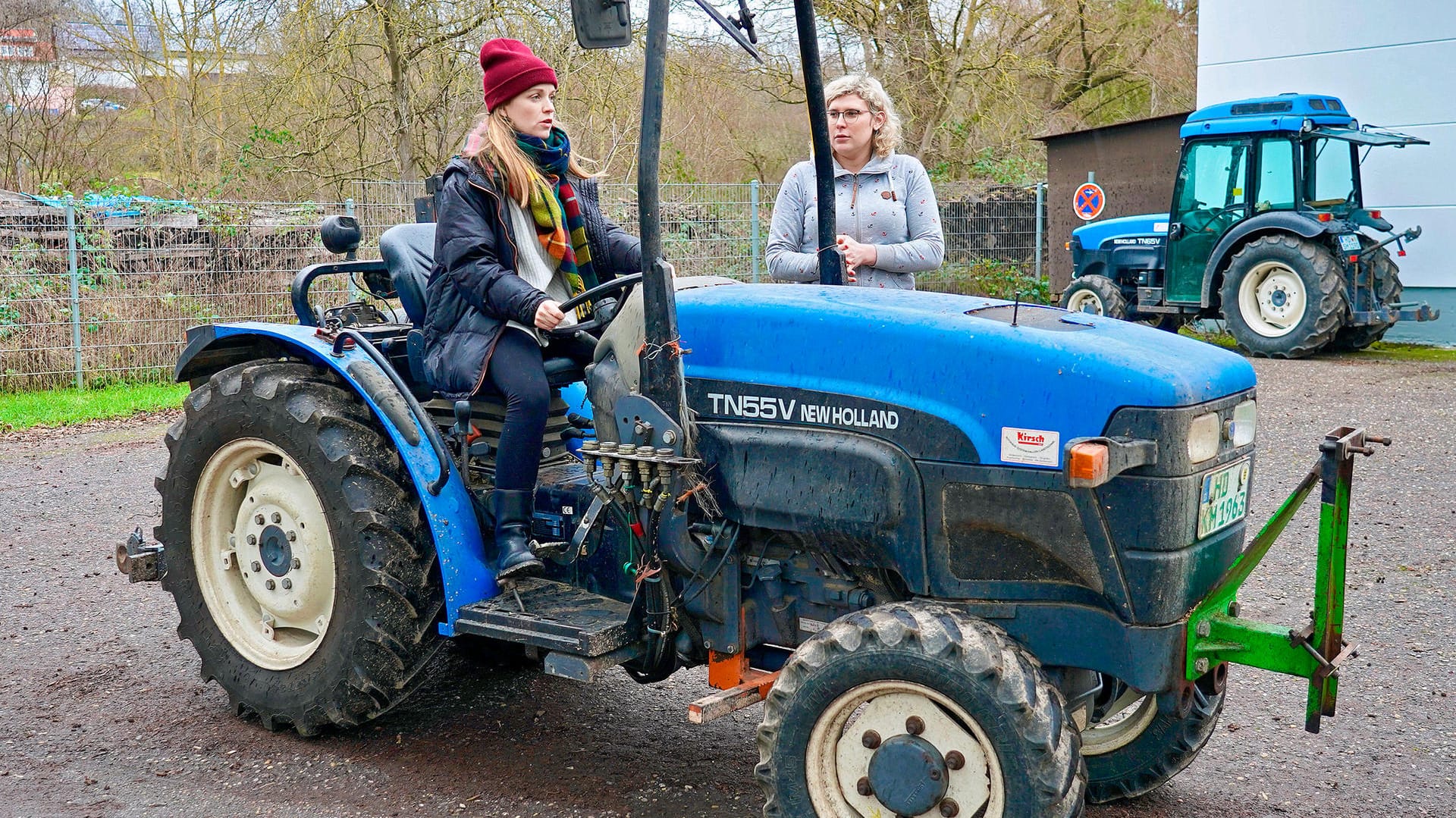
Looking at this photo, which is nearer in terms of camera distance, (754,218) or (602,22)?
(602,22)

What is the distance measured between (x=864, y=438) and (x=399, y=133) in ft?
42.3

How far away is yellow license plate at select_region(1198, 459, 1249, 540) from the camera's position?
2750 mm

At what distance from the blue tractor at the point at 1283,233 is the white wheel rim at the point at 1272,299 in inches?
0.4

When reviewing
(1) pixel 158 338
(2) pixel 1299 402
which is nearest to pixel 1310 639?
(2) pixel 1299 402

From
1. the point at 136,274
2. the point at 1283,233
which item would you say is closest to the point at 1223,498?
the point at 136,274

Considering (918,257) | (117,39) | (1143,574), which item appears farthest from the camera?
(117,39)

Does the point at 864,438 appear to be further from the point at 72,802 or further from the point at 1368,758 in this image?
the point at 72,802

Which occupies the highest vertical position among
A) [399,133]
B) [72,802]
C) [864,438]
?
[399,133]

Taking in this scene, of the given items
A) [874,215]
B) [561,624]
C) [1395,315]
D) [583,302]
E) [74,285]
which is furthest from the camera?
[1395,315]

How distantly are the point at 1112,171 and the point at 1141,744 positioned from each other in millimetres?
14636

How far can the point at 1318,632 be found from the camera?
2.78 metres

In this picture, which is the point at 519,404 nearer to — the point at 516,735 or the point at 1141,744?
the point at 516,735

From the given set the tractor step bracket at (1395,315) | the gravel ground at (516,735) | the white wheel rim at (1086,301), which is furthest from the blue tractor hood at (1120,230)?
the gravel ground at (516,735)

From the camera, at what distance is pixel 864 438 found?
A: 289 centimetres
